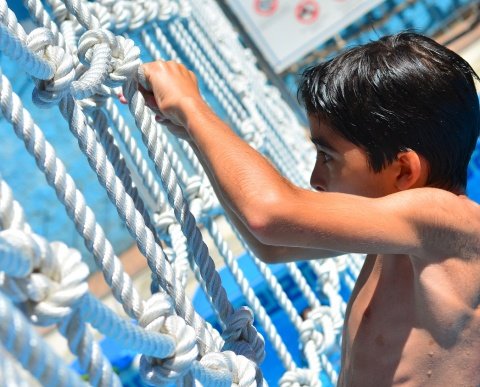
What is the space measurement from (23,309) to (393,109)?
460 mm

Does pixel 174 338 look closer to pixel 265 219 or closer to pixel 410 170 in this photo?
pixel 265 219

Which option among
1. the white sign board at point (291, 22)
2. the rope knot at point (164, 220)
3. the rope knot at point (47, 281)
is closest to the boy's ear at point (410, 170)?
the rope knot at point (47, 281)

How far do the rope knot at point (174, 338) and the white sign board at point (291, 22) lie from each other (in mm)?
A: 2038

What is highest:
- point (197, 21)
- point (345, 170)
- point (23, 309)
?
point (197, 21)

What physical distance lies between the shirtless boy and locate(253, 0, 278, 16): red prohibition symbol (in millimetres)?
1806

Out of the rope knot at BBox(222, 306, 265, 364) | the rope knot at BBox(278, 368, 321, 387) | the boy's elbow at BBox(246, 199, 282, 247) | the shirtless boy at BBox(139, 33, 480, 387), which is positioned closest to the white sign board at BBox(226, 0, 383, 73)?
the rope knot at BBox(278, 368, 321, 387)

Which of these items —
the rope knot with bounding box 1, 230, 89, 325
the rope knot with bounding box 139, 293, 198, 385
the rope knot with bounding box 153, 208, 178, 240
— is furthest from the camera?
the rope knot with bounding box 153, 208, 178, 240

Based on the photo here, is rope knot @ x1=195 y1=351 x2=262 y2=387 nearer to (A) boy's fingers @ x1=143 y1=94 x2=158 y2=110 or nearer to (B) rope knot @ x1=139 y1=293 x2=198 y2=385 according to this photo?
(B) rope knot @ x1=139 y1=293 x2=198 y2=385

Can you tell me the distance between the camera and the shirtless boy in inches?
28.9

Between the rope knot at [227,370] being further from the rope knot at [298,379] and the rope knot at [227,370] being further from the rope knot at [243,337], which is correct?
the rope knot at [298,379]

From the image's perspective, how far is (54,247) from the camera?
507mm

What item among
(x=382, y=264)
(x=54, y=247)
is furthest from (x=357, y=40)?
(x=54, y=247)

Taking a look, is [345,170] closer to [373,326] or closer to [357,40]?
[373,326]

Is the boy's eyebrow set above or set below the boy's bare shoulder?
above
